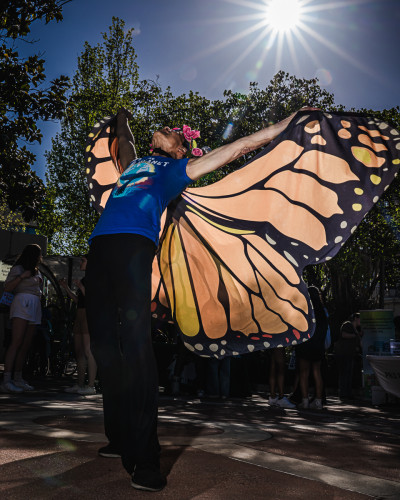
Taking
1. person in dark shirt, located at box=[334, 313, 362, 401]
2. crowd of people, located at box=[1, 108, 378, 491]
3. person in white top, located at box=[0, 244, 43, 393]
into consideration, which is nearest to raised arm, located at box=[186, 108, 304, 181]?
crowd of people, located at box=[1, 108, 378, 491]

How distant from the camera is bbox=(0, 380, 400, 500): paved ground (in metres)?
2.29

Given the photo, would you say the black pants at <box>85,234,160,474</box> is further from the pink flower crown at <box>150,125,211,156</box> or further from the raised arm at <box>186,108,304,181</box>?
the pink flower crown at <box>150,125,211,156</box>

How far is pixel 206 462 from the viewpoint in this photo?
283cm

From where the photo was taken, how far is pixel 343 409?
842cm

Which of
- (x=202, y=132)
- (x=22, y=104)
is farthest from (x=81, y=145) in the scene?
(x=22, y=104)

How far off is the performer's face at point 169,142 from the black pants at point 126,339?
0.75 m

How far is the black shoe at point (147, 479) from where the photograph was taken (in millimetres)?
2255

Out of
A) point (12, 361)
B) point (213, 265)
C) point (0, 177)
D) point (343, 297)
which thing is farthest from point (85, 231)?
point (213, 265)

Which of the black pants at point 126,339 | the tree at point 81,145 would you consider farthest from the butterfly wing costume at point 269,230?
the tree at point 81,145

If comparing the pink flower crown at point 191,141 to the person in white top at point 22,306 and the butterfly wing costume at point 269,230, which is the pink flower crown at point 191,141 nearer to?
the butterfly wing costume at point 269,230

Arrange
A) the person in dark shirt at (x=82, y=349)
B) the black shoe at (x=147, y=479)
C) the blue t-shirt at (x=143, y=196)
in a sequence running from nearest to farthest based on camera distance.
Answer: the black shoe at (x=147, y=479)
the blue t-shirt at (x=143, y=196)
the person in dark shirt at (x=82, y=349)

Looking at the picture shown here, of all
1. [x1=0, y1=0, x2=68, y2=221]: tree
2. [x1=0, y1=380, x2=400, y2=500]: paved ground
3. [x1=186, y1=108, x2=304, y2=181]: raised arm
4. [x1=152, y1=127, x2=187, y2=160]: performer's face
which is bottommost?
[x1=0, y1=380, x2=400, y2=500]: paved ground

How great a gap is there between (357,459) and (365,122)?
2172mm

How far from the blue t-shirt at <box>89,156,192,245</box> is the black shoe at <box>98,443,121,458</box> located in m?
1.16
